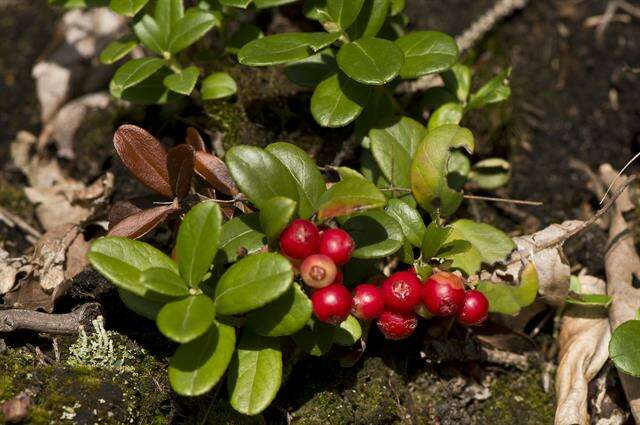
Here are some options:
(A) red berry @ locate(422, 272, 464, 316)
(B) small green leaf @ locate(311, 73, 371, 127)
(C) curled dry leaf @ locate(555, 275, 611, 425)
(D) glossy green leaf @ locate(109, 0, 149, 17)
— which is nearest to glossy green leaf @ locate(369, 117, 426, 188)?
(B) small green leaf @ locate(311, 73, 371, 127)

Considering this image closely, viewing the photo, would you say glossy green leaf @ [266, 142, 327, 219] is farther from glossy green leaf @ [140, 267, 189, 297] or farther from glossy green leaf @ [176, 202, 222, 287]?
glossy green leaf @ [140, 267, 189, 297]

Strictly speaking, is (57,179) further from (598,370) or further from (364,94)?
(598,370)

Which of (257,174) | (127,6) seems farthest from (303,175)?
(127,6)

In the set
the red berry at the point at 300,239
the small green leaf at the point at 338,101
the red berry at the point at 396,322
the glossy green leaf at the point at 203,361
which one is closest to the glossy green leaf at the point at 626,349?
the red berry at the point at 396,322

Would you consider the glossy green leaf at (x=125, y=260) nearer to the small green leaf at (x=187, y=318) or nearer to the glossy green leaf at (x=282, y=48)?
the small green leaf at (x=187, y=318)

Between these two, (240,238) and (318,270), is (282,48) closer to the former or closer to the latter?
(240,238)

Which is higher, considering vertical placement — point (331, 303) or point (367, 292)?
point (331, 303)

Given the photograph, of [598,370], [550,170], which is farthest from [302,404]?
[550,170]
